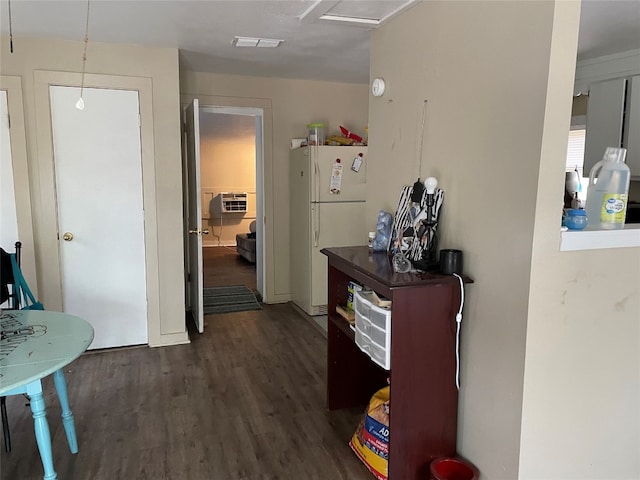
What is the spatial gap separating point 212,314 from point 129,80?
2313mm

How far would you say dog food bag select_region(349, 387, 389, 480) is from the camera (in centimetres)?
215

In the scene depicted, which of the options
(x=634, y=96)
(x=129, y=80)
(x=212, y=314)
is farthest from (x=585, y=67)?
(x=212, y=314)

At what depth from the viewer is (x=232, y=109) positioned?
465 centimetres

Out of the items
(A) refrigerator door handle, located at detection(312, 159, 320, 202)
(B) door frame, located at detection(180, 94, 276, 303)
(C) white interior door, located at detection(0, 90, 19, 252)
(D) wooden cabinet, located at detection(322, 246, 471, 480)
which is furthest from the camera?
(B) door frame, located at detection(180, 94, 276, 303)

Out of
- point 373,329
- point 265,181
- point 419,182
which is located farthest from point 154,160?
point 373,329

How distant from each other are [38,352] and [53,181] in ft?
6.75

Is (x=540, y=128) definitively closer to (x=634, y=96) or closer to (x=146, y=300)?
(x=634, y=96)

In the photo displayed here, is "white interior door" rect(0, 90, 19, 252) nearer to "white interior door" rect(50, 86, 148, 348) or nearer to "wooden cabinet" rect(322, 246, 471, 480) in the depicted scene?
"white interior door" rect(50, 86, 148, 348)

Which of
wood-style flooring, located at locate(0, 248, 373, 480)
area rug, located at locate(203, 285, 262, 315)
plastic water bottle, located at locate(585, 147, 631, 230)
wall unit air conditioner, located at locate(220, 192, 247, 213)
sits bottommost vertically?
wood-style flooring, located at locate(0, 248, 373, 480)

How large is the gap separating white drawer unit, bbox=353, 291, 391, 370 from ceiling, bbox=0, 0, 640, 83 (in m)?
1.53

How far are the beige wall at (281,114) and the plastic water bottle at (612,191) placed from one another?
11.0 feet

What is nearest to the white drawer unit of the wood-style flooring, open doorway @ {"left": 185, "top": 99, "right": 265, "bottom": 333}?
the wood-style flooring

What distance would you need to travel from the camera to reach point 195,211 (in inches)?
156

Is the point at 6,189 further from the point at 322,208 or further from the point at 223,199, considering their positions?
the point at 223,199
